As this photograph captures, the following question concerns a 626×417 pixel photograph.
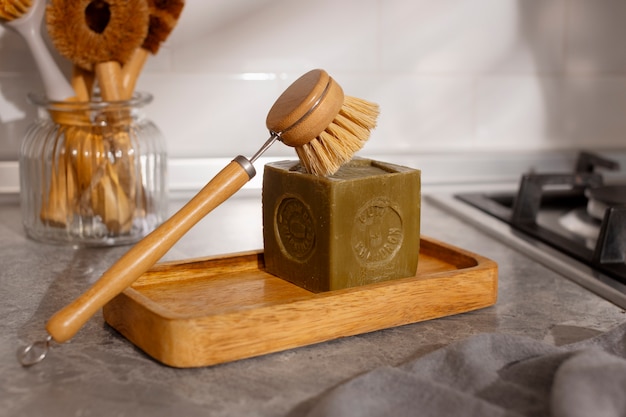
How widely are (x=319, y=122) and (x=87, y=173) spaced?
33 centimetres

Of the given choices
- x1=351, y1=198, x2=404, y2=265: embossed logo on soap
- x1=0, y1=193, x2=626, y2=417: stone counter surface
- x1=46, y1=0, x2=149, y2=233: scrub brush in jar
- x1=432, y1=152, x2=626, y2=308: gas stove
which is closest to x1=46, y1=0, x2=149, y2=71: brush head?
x1=46, y1=0, x2=149, y2=233: scrub brush in jar

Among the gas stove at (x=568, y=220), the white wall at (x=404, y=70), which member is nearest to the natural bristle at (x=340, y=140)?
the gas stove at (x=568, y=220)

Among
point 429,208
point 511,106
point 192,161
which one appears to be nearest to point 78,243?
point 192,161

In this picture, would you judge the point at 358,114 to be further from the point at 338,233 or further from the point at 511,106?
the point at 511,106

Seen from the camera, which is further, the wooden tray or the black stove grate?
the black stove grate

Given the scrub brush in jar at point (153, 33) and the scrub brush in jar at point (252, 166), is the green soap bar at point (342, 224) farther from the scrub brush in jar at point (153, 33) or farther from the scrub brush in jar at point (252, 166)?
the scrub brush in jar at point (153, 33)

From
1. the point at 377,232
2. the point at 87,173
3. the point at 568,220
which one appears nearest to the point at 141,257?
the point at 377,232

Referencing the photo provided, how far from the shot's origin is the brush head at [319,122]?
598 mm

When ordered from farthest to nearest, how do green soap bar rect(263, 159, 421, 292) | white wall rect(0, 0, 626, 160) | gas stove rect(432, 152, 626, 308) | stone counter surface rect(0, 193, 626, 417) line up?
white wall rect(0, 0, 626, 160)
gas stove rect(432, 152, 626, 308)
green soap bar rect(263, 159, 421, 292)
stone counter surface rect(0, 193, 626, 417)

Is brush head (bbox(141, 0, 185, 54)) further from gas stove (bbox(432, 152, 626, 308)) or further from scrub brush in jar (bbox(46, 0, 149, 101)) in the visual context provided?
gas stove (bbox(432, 152, 626, 308))

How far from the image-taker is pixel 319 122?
23.8 inches

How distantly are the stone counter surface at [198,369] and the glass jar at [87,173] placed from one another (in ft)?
0.09

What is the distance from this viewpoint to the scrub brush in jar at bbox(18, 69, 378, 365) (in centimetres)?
54

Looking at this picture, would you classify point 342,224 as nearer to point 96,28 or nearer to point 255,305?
point 255,305
